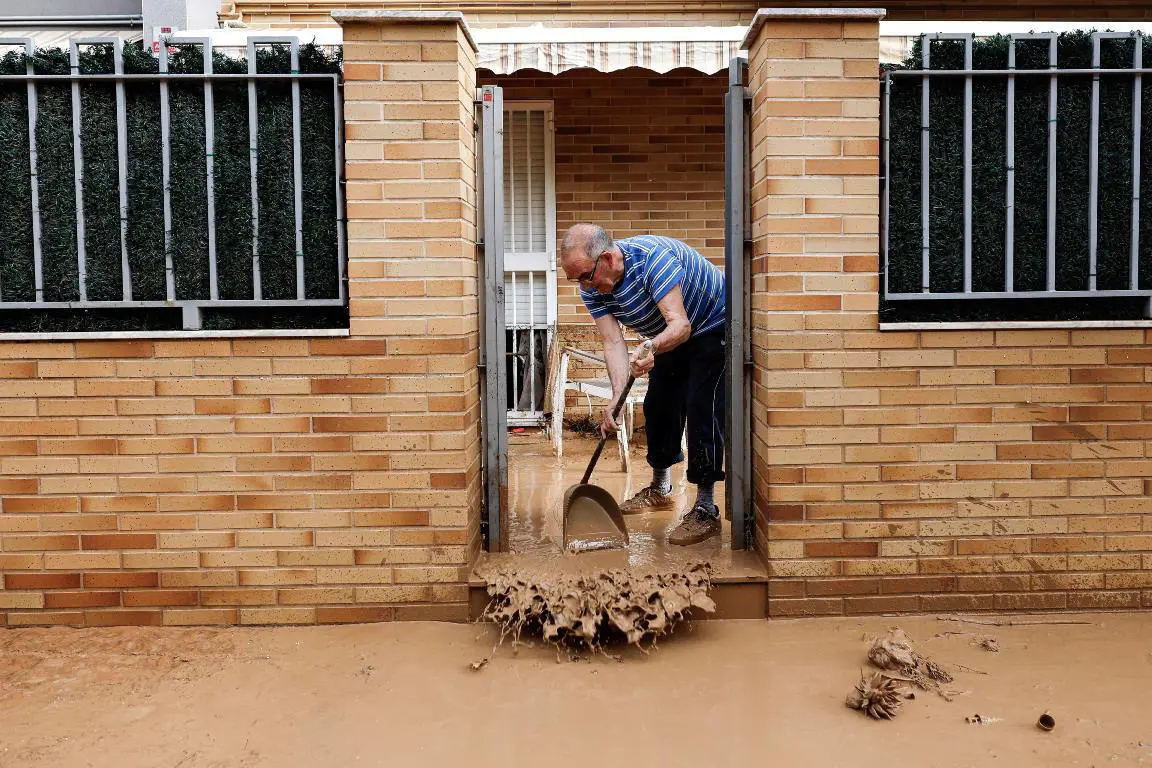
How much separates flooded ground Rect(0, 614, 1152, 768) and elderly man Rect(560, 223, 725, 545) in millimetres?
968

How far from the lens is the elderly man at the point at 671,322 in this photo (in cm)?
447

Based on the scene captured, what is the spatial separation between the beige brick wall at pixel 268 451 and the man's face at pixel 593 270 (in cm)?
73

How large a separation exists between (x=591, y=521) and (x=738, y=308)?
46.6 inches

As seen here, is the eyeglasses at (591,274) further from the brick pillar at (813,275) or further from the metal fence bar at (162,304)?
the metal fence bar at (162,304)

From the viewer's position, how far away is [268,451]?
3.88 m

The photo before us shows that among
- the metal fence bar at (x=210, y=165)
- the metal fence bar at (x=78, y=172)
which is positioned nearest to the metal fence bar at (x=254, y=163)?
the metal fence bar at (x=210, y=165)

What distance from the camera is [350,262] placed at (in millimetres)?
3840

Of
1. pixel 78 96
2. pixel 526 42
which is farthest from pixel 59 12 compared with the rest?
pixel 78 96

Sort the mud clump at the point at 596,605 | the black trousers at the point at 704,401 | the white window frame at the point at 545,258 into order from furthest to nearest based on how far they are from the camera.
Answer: the white window frame at the point at 545,258 < the black trousers at the point at 704,401 < the mud clump at the point at 596,605

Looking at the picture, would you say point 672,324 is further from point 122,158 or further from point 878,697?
point 122,158

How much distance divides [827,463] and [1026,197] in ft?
4.44

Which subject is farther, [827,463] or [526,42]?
[526,42]

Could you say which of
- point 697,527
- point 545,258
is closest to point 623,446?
point 697,527

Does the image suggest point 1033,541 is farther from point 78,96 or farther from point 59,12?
point 59,12
